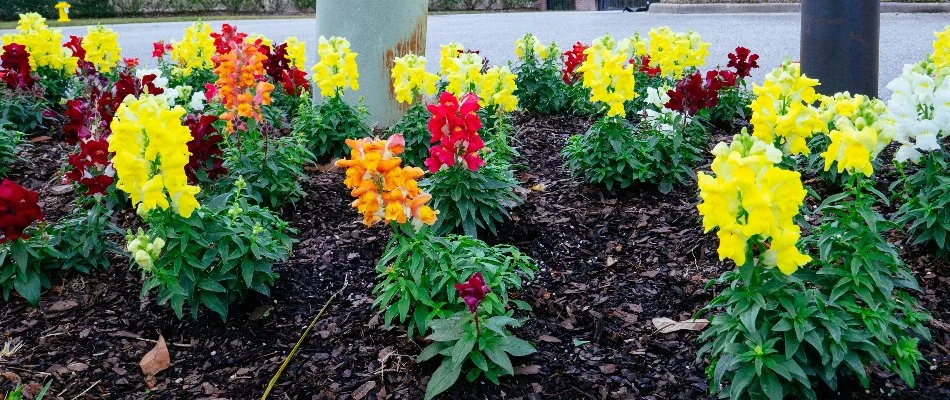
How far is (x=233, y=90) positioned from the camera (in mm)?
5074

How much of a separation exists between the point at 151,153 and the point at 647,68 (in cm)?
476

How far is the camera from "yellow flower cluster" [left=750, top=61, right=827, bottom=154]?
3664 mm

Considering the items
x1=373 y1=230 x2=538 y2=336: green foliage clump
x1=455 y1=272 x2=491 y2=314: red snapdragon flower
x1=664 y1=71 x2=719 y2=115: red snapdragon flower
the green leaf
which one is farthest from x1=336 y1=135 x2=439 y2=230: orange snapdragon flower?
x1=664 y1=71 x2=719 y2=115: red snapdragon flower

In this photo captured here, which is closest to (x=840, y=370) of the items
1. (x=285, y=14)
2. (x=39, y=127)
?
(x=39, y=127)

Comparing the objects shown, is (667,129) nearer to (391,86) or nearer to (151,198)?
(391,86)

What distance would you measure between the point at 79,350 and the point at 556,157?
3377 millimetres

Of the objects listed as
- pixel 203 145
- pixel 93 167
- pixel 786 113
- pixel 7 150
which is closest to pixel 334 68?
pixel 203 145

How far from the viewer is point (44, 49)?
733 cm

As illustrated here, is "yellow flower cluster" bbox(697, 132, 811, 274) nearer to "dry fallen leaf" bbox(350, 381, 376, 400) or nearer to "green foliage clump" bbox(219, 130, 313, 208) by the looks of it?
"dry fallen leaf" bbox(350, 381, 376, 400)

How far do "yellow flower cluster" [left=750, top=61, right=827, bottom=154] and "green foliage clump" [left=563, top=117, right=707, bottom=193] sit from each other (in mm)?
1039

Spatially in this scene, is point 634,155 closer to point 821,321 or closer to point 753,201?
point 821,321

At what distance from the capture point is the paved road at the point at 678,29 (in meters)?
11.5

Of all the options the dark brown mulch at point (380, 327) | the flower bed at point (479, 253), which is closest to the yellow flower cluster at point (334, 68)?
the flower bed at point (479, 253)

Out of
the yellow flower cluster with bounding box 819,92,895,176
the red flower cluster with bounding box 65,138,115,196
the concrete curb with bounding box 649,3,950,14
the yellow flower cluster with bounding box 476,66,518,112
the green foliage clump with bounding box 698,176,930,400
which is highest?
the concrete curb with bounding box 649,3,950,14
